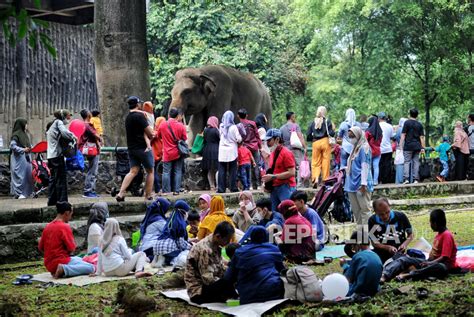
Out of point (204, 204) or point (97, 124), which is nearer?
point (204, 204)

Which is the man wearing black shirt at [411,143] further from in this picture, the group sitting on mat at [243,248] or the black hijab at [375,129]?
the group sitting on mat at [243,248]

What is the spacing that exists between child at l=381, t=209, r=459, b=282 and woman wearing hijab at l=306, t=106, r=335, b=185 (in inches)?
342

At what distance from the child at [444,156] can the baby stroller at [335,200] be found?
7.63 m

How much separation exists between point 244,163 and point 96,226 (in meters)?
6.07

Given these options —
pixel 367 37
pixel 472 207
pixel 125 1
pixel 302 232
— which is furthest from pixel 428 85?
pixel 302 232

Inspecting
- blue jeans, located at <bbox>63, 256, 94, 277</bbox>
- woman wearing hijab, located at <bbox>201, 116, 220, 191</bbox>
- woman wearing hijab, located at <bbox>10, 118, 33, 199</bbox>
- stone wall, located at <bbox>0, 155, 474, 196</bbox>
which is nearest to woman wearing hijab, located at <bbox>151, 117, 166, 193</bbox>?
stone wall, located at <bbox>0, 155, 474, 196</bbox>

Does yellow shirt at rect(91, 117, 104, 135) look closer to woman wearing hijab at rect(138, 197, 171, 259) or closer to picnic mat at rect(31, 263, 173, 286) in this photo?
woman wearing hijab at rect(138, 197, 171, 259)

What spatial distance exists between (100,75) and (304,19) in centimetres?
1734

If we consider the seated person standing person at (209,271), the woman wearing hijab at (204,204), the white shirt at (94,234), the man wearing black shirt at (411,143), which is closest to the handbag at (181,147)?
the woman wearing hijab at (204,204)

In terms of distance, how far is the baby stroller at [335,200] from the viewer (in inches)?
635

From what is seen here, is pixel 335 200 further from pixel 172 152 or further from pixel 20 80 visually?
pixel 20 80

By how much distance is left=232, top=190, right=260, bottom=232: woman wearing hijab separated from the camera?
15.0 meters

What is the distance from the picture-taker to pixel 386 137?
70.7 feet

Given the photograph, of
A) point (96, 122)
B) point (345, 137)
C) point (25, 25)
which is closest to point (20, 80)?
point (96, 122)
